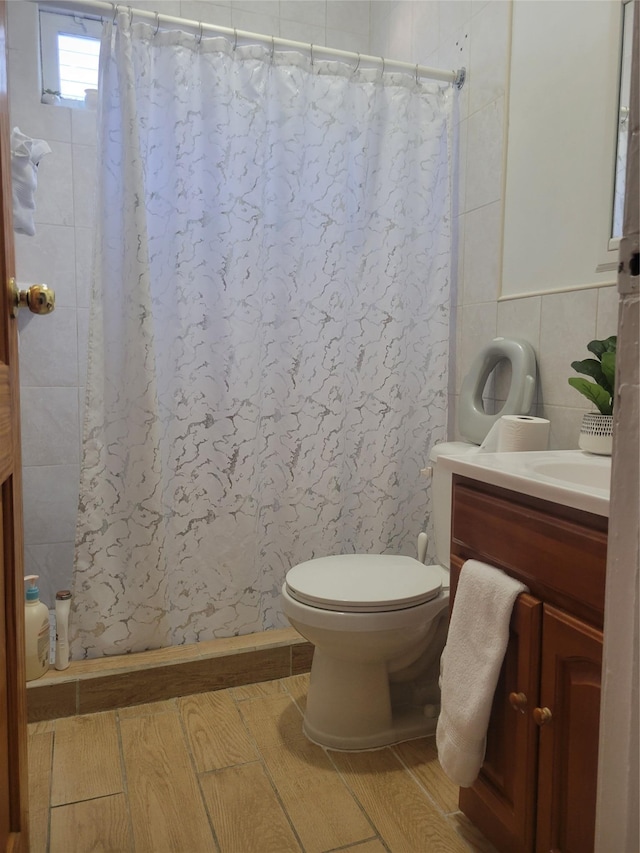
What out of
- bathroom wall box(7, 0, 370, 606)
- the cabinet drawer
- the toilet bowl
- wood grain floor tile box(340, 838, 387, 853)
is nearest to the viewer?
the cabinet drawer

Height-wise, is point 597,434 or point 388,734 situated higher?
point 597,434

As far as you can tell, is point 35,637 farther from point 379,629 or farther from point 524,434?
point 524,434

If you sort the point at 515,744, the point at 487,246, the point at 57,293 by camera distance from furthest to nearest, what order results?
the point at 57,293, the point at 487,246, the point at 515,744

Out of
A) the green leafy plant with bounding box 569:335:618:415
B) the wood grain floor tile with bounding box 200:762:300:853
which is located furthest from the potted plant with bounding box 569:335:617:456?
the wood grain floor tile with bounding box 200:762:300:853

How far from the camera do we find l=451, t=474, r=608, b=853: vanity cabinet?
94cm

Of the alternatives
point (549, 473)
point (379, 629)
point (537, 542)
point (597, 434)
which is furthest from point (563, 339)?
point (379, 629)

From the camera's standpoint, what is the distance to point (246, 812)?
1.37 metres

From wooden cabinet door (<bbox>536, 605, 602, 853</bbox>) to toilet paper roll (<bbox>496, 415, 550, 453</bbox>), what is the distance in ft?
1.80

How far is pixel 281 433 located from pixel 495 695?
1062 millimetres

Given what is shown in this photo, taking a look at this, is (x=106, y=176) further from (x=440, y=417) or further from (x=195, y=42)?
(x=440, y=417)

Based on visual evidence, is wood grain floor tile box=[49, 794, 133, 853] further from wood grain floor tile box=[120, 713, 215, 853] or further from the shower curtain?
the shower curtain

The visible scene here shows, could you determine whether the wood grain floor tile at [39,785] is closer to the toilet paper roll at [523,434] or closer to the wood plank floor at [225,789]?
the wood plank floor at [225,789]

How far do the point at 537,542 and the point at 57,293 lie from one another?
194 centimetres

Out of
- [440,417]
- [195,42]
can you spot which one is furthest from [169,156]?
[440,417]
